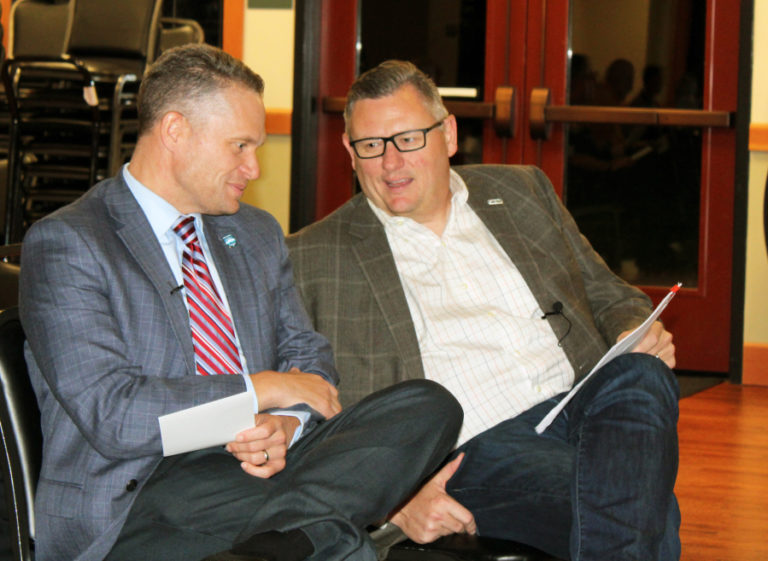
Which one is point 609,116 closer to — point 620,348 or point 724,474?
point 724,474

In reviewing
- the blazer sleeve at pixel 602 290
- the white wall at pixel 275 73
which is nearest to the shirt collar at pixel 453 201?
the blazer sleeve at pixel 602 290

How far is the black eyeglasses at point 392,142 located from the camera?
7.91ft

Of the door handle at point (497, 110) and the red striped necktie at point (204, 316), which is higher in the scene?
the door handle at point (497, 110)

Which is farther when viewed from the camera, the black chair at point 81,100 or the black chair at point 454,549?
the black chair at point 81,100

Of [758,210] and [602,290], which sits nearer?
[602,290]

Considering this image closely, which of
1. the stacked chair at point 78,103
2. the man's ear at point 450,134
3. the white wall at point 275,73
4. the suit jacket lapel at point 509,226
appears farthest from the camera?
the white wall at point 275,73

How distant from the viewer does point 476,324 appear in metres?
2.28

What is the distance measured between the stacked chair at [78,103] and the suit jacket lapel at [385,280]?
2264 millimetres

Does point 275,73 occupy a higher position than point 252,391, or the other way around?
point 275,73

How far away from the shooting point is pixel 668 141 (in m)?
4.87

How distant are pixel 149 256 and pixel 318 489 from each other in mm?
521

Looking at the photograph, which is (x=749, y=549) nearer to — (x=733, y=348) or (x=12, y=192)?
(x=733, y=348)

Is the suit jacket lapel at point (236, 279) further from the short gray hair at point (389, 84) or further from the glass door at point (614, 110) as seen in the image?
the glass door at point (614, 110)

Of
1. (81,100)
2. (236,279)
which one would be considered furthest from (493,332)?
(81,100)
